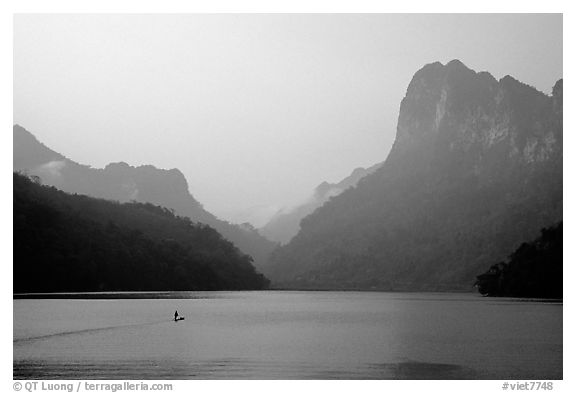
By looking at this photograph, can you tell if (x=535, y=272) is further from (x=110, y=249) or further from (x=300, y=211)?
(x=300, y=211)

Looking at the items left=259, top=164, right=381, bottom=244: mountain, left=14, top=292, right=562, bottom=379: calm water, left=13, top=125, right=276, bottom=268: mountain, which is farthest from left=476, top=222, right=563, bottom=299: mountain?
left=259, top=164, right=381, bottom=244: mountain

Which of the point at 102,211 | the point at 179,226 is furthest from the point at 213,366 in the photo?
the point at 179,226

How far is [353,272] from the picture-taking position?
5797 inches

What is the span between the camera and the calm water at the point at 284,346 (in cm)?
2556

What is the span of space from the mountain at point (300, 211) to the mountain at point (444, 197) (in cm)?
252

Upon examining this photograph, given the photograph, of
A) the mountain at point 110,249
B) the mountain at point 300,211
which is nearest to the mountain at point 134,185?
the mountain at point 300,211

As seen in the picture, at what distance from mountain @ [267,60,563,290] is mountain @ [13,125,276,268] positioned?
8.61 m

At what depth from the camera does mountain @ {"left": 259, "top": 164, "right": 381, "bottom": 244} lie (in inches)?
6555

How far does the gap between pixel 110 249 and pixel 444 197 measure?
260 feet

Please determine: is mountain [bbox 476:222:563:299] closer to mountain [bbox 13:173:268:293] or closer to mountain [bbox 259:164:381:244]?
mountain [bbox 13:173:268:293]
